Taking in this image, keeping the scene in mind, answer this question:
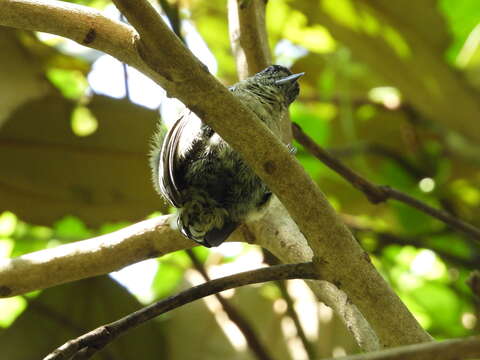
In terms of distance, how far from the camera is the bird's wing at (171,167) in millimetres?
1973

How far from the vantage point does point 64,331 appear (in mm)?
3264

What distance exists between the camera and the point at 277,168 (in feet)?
4.72

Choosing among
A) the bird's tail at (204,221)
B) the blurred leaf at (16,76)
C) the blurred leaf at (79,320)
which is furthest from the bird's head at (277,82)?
the blurred leaf at (79,320)

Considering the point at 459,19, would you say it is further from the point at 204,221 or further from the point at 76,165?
the point at 204,221

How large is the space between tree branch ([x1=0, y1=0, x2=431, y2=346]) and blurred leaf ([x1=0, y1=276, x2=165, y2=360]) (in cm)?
187

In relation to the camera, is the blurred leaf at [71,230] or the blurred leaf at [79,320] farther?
the blurred leaf at [71,230]

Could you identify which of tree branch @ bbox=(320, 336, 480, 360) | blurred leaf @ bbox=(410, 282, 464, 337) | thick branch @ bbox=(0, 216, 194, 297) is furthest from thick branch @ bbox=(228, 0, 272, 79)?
blurred leaf @ bbox=(410, 282, 464, 337)

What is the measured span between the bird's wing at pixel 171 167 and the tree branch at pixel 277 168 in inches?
22.3

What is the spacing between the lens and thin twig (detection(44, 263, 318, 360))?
1.42 m

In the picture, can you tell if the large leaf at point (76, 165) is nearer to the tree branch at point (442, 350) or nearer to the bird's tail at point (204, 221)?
the bird's tail at point (204, 221)

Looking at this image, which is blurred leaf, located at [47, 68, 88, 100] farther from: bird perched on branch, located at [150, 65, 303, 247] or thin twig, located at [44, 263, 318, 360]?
thin twig, located at [44, 263, 318, 360]

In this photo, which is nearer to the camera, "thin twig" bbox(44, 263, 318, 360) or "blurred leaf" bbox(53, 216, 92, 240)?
"thin twig" bbox(44, 263, 318, 360)

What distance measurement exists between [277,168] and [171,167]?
23.0 inches

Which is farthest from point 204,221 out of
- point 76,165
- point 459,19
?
point 459,19
